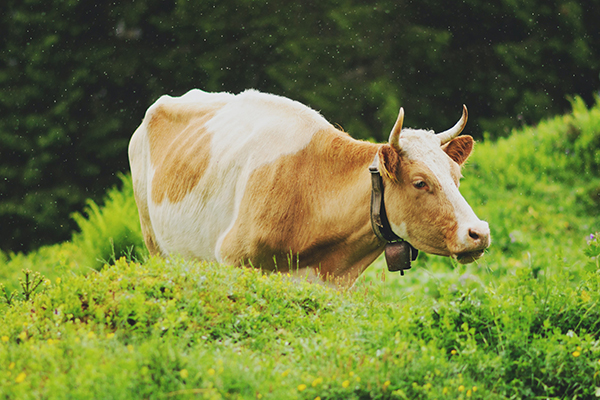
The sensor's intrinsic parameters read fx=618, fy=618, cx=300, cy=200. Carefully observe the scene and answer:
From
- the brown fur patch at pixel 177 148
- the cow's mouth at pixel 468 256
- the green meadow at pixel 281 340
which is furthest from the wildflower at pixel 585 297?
the brown fur patch at pixel 177 148

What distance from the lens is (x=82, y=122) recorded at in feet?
47.9

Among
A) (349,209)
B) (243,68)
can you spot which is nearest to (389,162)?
(349,209)

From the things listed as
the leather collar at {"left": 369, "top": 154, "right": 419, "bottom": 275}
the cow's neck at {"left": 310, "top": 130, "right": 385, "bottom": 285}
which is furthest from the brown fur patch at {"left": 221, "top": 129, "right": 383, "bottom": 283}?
the leather collar at {"left": 369, "top": 154, "right": 419, "bottom": 275}

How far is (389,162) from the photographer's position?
395 cm

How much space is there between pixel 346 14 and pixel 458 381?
13.4 meters

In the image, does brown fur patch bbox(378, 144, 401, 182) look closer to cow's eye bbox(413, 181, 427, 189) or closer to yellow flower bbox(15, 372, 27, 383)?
cow's eye bbox(413, 181, 427, 189)

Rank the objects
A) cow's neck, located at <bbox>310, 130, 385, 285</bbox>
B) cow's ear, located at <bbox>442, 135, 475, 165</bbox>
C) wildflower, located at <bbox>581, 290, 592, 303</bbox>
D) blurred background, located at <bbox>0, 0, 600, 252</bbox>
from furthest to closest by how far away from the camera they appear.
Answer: blurred background, located at <bbox>0, 0, 600, 252</bbox> → cow's ear, located at <bbox>442, 135, 475, 165</bbox> → cow's neck, located at <bbox>310, 130, 385, 285</bbox> → wildflower, located at <bbox>581, 290, 592, 303</bbox>

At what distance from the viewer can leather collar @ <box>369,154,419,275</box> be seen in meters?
4.08

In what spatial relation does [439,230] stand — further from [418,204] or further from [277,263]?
[277,263]

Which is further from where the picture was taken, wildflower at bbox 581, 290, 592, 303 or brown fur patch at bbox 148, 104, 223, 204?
brown fur patch at bbox 148, 104, 223, 204

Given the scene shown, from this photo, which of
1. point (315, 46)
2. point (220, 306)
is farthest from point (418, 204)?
point (315, 46)

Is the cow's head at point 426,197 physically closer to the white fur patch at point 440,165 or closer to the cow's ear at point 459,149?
the white fur patch at point 440,165

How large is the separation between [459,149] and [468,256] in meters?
0.95

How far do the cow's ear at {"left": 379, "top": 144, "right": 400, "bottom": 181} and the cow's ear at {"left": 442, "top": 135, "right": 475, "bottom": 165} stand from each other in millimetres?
639
